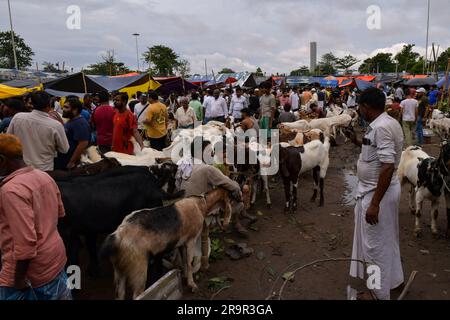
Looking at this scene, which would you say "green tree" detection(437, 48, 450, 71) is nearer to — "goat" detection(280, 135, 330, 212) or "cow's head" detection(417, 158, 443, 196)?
"goat" detection(280, 135, 330, 212)

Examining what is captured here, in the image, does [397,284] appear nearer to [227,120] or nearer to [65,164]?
[65,164]

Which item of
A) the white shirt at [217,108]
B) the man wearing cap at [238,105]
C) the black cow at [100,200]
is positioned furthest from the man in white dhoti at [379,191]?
the man wearing cap at [238,105]

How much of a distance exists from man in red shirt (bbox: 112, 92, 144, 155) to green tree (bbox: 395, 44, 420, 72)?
58046 mm

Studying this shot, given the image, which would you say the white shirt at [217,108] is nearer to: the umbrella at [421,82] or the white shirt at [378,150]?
the white shirt at [378,150]

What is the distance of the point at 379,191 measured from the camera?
138 inches

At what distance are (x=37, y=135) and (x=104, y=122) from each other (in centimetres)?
254

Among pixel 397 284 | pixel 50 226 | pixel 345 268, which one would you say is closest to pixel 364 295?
pixel 397 284

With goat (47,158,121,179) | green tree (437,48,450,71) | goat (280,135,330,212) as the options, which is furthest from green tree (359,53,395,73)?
goat (47,158,121,179)

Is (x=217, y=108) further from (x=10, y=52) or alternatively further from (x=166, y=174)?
(x=10, y=52)

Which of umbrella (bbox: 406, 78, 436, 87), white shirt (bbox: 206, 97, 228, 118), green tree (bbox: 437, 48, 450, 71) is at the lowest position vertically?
white shirt (bbox: 206, 97, 228, 118)

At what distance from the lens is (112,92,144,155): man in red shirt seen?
6.43m
